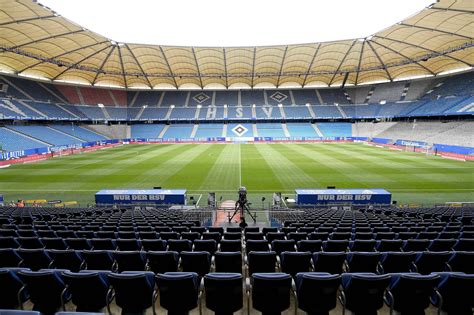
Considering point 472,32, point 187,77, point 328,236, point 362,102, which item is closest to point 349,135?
point 362,102

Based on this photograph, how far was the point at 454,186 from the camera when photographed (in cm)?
2344

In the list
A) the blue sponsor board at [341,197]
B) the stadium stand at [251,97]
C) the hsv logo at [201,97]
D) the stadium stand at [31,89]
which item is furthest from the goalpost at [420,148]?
the stadium stand at [31,89]

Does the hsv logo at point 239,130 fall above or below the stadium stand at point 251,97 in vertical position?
below

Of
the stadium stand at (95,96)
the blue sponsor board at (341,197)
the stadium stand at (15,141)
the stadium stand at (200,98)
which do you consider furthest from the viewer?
the stadium stand at (200,98)

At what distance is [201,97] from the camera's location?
83.4 m

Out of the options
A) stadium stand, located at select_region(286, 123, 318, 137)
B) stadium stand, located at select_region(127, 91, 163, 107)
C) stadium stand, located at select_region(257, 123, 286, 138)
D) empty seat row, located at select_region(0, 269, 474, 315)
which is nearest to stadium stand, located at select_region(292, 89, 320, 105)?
stadium stand, located at select_region(286, 123, 318, 137)

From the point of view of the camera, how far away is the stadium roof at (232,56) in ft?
119

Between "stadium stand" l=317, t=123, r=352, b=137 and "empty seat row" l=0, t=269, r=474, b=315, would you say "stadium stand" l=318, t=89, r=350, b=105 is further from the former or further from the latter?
"empty seat row" l=0, t=269, r=474, b=315

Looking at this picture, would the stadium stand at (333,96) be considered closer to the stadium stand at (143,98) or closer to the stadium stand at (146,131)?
the stadium stand at (146,131)

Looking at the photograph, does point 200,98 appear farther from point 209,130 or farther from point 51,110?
point 51,110

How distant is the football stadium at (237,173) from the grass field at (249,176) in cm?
30

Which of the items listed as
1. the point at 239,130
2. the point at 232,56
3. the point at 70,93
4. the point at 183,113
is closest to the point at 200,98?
the point at 183,113

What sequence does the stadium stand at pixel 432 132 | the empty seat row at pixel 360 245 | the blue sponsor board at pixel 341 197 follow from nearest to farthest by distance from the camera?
the empty seat row at pixel 360 245 → the blue sponsor board at pixel 341 197 → the stadium stand at pixel 432 132

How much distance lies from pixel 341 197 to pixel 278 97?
6824 cm
